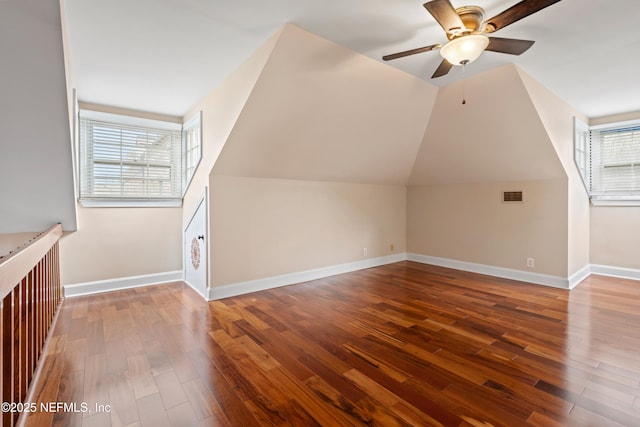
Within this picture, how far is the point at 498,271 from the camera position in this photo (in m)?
4.64

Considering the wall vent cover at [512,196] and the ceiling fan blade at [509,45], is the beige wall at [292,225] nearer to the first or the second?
the wall vent cover at [512,196]

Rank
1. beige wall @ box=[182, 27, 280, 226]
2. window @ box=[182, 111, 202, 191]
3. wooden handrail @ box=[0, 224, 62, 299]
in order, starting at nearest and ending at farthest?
1. wooden handrail @ box=[0, 224, 62, 299]
2. beige wall @ box=[182, 27, 280, 226]
3. window @ box=[182, 111, 202, 191]

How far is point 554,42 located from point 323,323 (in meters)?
3.27

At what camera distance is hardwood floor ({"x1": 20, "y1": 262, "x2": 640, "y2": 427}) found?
168cm

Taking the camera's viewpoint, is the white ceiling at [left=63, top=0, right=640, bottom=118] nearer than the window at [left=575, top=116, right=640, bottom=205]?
Yes

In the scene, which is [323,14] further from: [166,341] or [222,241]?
[166,341]

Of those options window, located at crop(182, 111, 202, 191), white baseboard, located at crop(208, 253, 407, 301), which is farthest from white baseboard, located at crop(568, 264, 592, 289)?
window, located at crop(182, 111, 202, 191)

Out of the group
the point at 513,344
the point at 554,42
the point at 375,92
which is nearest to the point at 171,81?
the point at 375,92

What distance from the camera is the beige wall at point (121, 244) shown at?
3787mm

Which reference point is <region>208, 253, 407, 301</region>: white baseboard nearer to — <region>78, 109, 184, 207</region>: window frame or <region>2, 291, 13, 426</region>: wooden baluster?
<region>78, 109, 184, 207</region>: window frame

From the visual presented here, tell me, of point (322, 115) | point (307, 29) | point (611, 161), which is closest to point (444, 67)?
point (307, 29)

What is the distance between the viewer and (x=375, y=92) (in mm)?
3492

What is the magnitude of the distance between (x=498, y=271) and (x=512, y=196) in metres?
1.17

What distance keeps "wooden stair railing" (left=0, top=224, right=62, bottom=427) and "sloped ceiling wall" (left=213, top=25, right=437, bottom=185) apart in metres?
1.87
